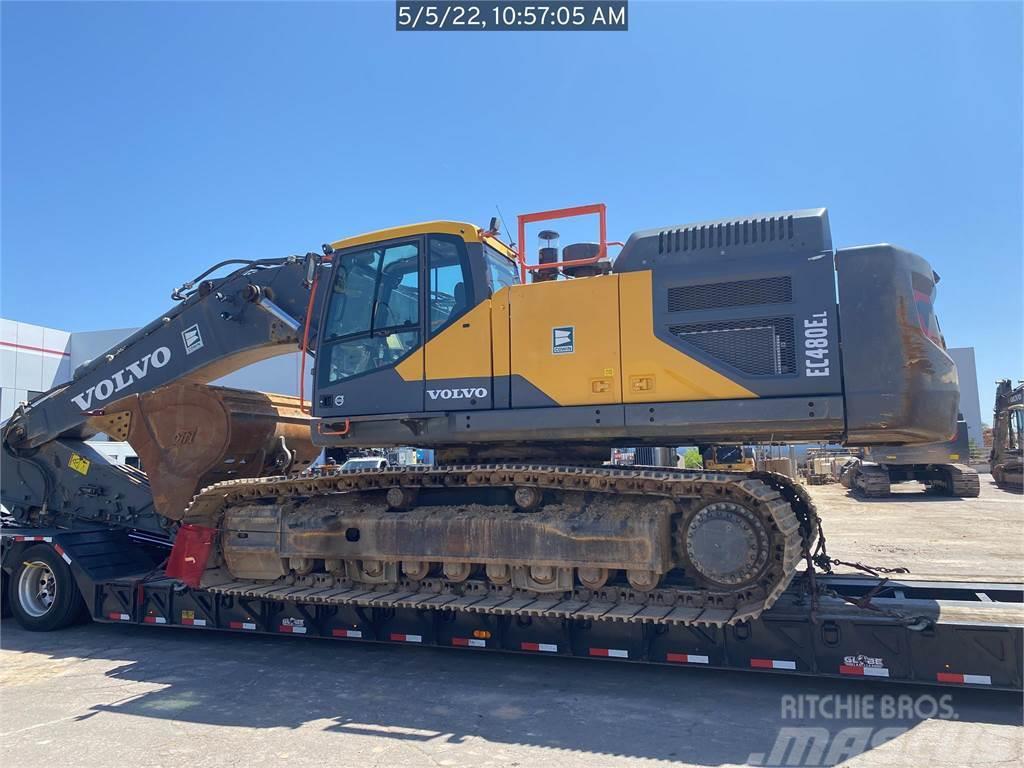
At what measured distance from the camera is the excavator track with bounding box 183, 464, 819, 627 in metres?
5.75

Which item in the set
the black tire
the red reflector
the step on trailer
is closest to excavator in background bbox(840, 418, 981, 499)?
the step on trailer

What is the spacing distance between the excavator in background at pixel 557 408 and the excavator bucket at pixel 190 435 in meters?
0.03

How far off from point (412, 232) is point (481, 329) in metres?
1.25

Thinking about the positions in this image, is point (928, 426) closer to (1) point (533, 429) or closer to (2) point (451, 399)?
(1) point (533, 429)

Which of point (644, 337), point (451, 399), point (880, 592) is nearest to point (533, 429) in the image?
point (451, 399)

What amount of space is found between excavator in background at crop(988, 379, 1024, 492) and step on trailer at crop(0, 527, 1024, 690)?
23906 mm

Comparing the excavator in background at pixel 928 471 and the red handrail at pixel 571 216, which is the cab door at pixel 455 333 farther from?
the excavator in background at pixel 928 471

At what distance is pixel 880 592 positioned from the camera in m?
6.87

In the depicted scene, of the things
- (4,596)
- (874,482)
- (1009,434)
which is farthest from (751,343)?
(1009,434)

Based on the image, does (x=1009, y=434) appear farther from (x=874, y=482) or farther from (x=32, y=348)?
(x=32, y=348)

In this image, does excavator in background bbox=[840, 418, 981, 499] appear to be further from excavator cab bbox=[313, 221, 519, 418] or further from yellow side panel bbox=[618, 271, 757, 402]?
excavator cab bbox=[313, 221, 519, 418]

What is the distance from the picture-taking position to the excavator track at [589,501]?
18.9ft

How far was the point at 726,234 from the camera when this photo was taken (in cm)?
619

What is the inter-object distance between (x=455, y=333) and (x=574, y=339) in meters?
1.15
